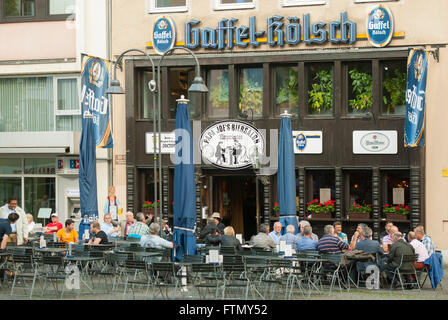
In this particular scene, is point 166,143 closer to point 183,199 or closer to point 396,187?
point 396,187

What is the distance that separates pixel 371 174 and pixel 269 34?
5152 millimetres

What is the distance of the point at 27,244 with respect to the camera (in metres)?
22.0

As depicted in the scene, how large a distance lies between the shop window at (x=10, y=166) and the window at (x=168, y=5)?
6.92m

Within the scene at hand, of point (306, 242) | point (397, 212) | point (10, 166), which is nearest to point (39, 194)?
point (10, 166)

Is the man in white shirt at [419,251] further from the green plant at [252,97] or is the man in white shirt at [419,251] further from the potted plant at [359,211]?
the green plant at [252,97]

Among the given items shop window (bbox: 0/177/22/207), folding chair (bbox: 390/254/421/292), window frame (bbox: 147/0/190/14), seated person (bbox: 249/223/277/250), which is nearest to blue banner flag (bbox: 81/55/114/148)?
window frame (bbox: 147/0/190/14)

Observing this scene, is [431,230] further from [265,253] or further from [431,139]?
[265,253]

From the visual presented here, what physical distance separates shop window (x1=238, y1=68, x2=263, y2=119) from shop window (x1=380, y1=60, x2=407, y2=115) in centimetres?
374

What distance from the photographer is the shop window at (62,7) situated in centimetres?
2930

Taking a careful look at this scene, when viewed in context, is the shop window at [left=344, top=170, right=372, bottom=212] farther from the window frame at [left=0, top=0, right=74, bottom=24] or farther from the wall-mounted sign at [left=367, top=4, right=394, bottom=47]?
the window frame at [left=0, top=0, right=74, bottom=24]

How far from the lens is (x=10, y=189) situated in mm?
30406

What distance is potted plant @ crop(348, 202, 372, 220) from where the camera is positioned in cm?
2611

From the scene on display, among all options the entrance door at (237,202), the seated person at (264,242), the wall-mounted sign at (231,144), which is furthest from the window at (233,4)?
the seated person at (264,242)

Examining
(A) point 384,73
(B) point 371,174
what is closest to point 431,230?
(B) point 371,174
